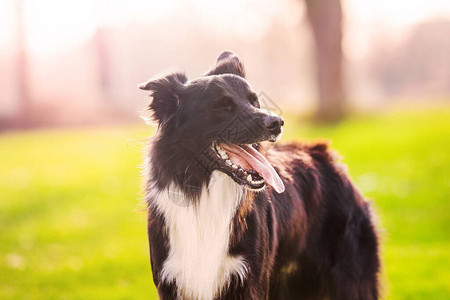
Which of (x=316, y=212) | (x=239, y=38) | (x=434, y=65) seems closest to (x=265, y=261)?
(x=316, y=212)

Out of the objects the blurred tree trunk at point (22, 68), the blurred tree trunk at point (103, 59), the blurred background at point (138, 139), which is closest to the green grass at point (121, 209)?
the blurred background at point (138, 139)

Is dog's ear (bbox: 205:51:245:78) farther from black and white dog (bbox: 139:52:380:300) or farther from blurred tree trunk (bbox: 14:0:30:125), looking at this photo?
blurred tree trunk (bbox: 14:0:30:125)

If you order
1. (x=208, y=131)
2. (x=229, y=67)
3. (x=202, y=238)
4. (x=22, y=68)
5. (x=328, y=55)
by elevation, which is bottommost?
(x=22, y=68)

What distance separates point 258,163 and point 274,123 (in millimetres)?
309

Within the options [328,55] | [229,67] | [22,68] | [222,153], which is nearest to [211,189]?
[222,153]

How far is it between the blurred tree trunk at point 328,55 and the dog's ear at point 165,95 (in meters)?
14.8

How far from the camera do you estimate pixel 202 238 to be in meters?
3.39

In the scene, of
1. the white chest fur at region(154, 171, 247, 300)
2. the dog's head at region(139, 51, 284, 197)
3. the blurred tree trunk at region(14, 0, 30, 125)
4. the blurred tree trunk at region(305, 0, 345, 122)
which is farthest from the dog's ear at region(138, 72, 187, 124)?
the blurred tree trunk at region(14, 0, 30, 125)

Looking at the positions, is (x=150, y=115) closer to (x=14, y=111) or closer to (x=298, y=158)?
(x=298, y=158)

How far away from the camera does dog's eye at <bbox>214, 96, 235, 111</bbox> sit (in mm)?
3389

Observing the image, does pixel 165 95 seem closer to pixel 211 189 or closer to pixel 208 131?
pixel 208 131

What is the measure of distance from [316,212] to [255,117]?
1.27 meters

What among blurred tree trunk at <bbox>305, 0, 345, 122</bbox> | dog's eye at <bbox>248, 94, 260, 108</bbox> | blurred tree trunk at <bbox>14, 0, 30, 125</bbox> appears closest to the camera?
dog's eye at <bbox>248, 94, 260, 108</bbox>

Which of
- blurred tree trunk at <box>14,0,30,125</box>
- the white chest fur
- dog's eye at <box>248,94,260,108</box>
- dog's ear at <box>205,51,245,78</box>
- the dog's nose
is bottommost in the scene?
blurred tree trunk at <box>14,0,30,125</box>
